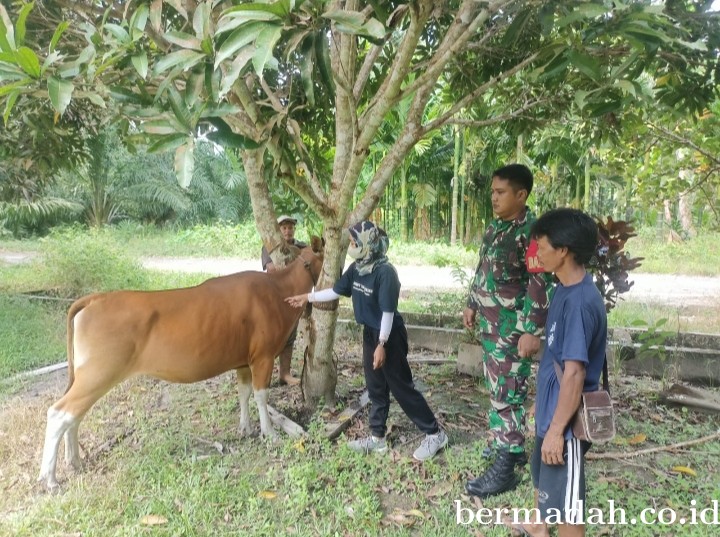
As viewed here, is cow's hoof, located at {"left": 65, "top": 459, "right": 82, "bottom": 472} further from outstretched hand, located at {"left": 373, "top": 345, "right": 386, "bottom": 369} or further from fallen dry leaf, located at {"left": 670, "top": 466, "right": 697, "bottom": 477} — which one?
fallen dry leaf, located at {"left": 670, "top": 466, "right": 697, "bottom": 477}

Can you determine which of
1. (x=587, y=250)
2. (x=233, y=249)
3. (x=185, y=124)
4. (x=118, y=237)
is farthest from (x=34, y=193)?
(x=118, y=237)

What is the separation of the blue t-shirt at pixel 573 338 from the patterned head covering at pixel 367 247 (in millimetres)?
1229

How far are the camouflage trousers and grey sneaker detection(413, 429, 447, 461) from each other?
447mm

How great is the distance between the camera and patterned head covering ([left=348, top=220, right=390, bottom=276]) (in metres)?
3.24

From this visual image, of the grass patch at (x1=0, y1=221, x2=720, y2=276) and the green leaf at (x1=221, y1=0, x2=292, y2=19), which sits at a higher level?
the green leaf at (x1=221, y1=0, x2=292, y2=19)

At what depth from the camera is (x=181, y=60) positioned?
2037 millimetres

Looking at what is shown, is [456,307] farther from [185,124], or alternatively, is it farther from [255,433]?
[185,124]

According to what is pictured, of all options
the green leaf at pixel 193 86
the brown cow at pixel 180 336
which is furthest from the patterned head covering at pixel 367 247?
the green leaf at pixel 193 86

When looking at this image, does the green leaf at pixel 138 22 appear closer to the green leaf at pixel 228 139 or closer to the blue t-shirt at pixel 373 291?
the green leaf at pixel 228 139

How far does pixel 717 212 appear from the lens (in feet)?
16.3

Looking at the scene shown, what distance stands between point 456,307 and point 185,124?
5033mm

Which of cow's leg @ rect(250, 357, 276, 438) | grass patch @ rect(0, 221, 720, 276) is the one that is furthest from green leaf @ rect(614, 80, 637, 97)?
grass patch @ rect(0, 221, 720, 276)

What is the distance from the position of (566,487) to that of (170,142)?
214 cm

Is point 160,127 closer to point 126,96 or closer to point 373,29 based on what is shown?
point 126,96
